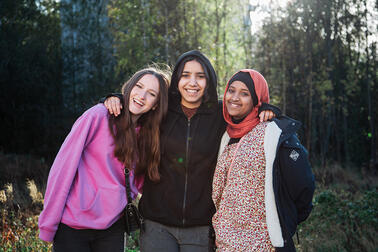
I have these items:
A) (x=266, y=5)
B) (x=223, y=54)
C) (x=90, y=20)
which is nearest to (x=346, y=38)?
(x=266, y=5)

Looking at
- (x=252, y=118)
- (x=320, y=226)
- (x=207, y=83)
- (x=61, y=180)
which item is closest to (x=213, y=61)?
(x=320, y=226)

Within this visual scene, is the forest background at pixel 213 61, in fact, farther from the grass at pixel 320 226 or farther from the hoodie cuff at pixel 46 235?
the hoodie cuff at pixel 46 235

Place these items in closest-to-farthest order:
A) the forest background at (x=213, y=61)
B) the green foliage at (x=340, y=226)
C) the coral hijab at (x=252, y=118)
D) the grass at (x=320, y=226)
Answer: the coral hijab at (x=252, y=118), the grass at (x=320, y=226), the green foliage at (x=340, y=226), the forest background at (x=213, y=61)

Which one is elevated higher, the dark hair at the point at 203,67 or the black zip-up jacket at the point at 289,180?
the dark hair at the point at 203,67

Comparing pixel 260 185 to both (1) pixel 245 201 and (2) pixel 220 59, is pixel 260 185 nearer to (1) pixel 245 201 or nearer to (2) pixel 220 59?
(1) pixel 245 201

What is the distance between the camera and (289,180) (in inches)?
107

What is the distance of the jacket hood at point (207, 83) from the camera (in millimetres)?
3303

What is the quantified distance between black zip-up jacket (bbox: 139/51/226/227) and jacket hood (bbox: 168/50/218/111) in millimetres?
116

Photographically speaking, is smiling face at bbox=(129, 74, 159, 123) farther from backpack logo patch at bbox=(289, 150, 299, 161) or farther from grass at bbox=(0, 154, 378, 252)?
grass at bbox=(0, 154, 378, 252)

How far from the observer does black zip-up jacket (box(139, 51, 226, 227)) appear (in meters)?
3.03

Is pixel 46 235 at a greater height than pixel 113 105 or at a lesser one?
lesser

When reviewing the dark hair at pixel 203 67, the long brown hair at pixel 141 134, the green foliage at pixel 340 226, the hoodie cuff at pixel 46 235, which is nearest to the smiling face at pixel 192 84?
the dark hair at pixel 203 67

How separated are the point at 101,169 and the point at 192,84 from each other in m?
1.07

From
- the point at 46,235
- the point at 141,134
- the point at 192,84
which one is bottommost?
the point at 46,235
